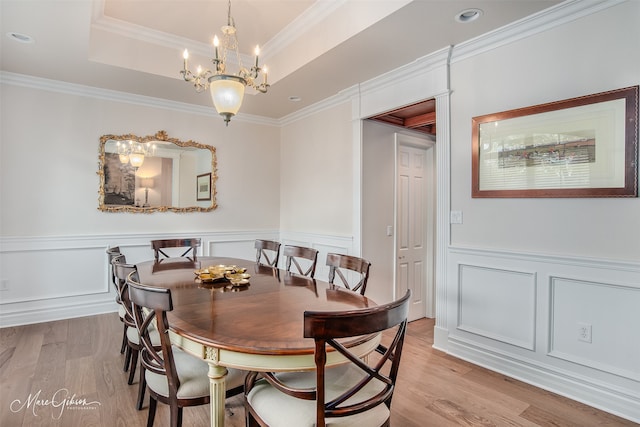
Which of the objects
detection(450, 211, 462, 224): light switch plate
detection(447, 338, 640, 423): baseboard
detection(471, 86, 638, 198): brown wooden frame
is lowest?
detection(447, 338, 640, 423): baseboard

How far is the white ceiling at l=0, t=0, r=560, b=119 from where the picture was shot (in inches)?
95.4

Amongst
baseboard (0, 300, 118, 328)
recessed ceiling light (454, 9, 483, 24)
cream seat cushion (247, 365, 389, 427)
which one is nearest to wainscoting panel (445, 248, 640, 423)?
cream seat cushion (247, 365, 389, 427)

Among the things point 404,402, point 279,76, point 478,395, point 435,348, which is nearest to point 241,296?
point 404,402

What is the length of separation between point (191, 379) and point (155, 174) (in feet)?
11.2

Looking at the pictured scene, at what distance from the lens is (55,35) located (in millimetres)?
2756

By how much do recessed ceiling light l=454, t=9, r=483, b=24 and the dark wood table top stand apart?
6.92 ft

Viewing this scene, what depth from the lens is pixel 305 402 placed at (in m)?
1.35

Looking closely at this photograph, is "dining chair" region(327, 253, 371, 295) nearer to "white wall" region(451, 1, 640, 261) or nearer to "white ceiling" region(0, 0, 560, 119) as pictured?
"white wall" region(451, 1, 640, 261)

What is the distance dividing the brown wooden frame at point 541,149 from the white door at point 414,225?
1.33 m

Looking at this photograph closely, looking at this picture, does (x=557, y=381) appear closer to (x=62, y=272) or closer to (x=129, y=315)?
(x=129, y=315)

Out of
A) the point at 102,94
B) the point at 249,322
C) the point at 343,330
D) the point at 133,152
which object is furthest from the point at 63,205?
the point at 343,330

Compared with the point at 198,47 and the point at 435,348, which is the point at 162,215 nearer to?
the point at 198,47

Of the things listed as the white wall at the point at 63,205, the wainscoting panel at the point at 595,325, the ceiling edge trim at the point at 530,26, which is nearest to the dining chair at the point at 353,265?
the wainscoting panel at the point at 595,325

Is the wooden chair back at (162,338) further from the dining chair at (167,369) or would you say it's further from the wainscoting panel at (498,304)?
the wainscoting panel at (498,304)
